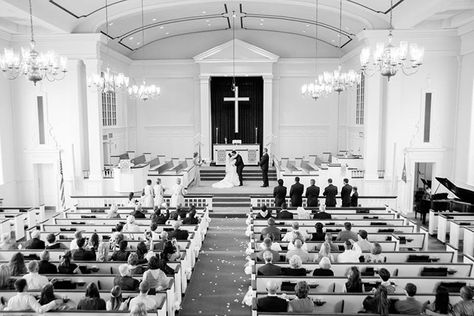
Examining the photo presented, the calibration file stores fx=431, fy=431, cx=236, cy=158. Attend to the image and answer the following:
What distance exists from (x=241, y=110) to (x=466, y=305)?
21.3 meters

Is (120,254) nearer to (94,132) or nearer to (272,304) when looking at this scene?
(272,304)

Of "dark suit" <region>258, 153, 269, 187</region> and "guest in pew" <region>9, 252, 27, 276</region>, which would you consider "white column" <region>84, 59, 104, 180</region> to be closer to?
"dark suit" <region>258, 153, 269, 187</region>

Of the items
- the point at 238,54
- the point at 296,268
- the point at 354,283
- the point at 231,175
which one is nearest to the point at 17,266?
the point at 296,268

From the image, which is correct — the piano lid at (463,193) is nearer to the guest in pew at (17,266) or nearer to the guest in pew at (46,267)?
the guest in pew at (46,267)

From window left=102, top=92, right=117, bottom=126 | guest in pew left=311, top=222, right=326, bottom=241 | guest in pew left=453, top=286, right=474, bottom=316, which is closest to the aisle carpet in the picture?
guest in pew left=311, top=222, right=326, bottom=241

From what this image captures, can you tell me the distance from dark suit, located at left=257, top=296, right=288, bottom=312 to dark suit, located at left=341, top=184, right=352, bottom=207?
780 centimetres

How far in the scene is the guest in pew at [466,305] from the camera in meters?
5.49

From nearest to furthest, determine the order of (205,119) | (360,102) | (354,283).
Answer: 1. (354,283)
2. (360,102)
3. (205,119)

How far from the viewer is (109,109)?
21516mm

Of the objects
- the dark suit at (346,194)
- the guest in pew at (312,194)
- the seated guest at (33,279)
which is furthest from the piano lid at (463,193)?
the seated guest at (33,279)

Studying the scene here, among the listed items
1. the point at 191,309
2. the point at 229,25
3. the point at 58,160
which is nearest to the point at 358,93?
the point at 229,25

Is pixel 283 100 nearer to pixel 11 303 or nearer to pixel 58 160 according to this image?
pixel 58 160

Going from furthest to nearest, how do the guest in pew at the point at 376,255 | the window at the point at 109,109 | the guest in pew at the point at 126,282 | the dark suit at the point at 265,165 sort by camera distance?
the window at the point at 109,109
the dark suit at the point at 265,165
the guest in pew at the point at 376,255
the guest in pew at the point at 126,282

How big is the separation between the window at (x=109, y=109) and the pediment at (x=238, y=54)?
5.29 m
